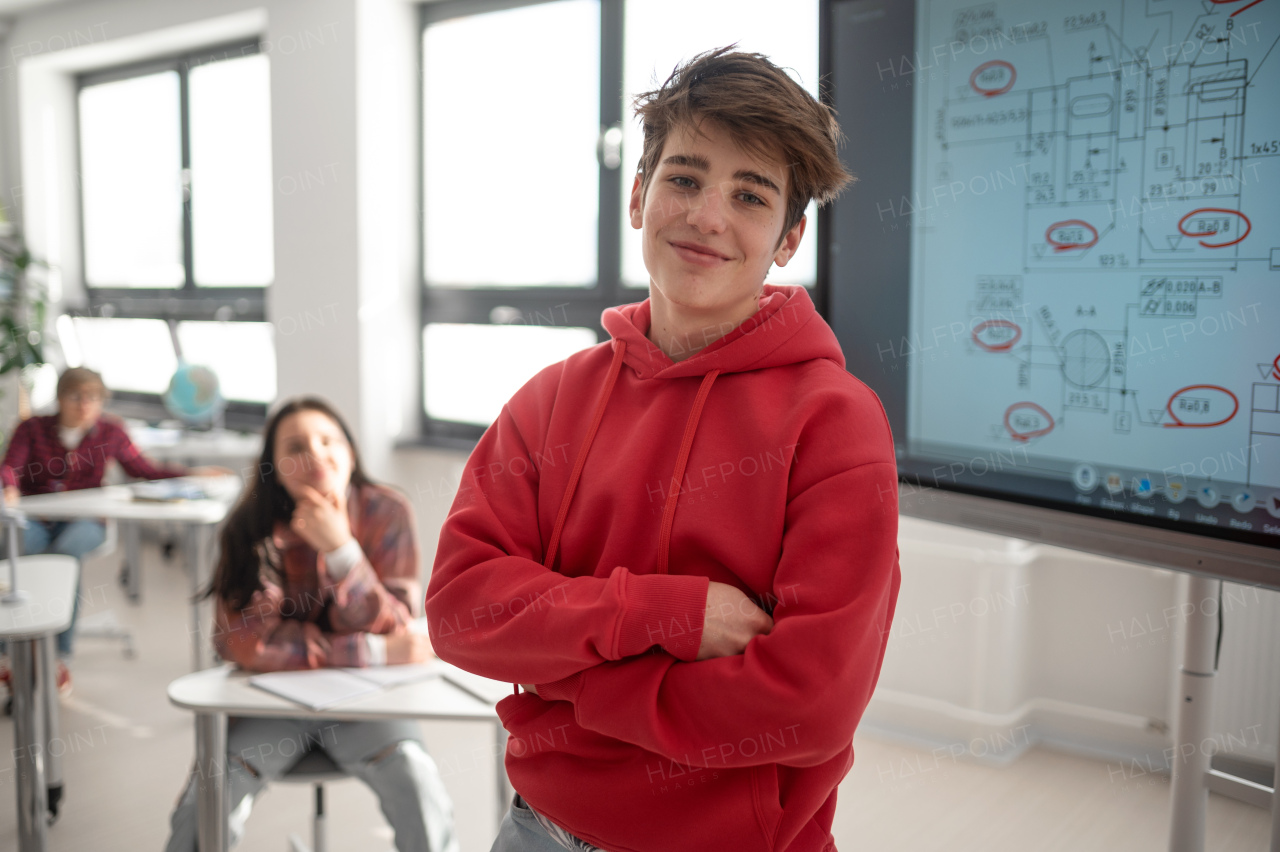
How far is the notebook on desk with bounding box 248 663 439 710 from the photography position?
187 centimetres

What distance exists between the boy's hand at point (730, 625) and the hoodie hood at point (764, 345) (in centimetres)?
29

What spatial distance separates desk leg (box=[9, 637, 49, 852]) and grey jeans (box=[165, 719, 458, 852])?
573 millimetres

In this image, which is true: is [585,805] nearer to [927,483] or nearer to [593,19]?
[927,483]

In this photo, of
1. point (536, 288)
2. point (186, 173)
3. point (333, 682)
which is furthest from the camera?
point (186, 173)

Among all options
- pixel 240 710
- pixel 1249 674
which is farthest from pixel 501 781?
pixel 1249 674

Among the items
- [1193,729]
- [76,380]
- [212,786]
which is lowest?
[212,786]

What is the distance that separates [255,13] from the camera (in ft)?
16.9

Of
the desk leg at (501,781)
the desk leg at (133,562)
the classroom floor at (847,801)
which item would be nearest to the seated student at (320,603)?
the desk leg at (501,781)

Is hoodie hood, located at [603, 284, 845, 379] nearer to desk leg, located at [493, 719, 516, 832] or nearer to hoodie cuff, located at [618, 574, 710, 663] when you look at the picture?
hoodie cuff, located at [618, 574, 710, 663]

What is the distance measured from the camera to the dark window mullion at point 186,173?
611 centimetres

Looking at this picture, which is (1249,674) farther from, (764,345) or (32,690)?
(32,690)

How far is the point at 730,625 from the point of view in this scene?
1041 mm

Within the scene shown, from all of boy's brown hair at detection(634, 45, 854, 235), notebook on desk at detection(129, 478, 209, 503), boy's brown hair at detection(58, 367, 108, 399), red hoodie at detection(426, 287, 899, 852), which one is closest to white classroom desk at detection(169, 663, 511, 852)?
red hoodie at detection(426, 287, 899, 852)

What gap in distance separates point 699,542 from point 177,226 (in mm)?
6295
